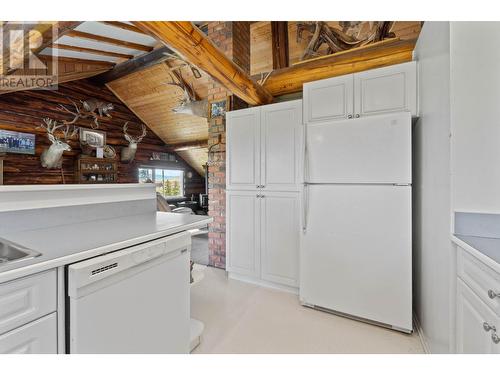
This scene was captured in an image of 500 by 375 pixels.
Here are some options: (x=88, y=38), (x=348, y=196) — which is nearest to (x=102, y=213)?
(x=348, y=196)

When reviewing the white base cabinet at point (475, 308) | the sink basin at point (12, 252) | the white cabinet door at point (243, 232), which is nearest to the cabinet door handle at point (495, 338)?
the white base cabinet at point (475, 308)

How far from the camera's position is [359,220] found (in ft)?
6.66

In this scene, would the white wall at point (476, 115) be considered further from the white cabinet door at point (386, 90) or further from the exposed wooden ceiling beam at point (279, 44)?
the exposed wooden ceiling beam at point (279, 44)

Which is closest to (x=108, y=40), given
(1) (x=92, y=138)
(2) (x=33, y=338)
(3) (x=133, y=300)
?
(1) (x=92, y=138)

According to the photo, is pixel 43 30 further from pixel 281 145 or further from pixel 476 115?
pixel 476 115

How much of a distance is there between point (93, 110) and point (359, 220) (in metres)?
6.25

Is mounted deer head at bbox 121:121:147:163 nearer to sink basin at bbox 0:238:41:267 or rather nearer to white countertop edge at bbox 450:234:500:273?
sink basin at bbox 0:238:41:267

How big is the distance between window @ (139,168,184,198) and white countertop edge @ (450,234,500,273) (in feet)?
24.8

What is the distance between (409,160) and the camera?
1.85 meters

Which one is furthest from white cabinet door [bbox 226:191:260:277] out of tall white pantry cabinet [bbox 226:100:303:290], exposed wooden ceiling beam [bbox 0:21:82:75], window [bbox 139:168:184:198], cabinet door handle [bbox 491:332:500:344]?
window [bbox 139:168:184:198]

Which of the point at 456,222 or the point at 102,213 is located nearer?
the point at 456,222

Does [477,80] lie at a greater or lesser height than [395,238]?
greater

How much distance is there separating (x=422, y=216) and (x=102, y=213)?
2339mm

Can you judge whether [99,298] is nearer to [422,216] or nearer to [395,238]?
[395,238]
